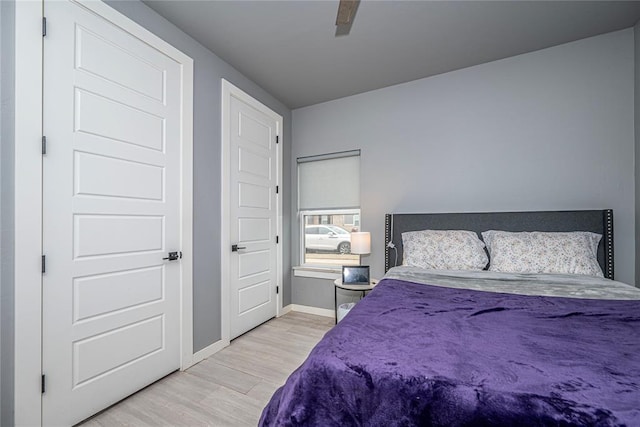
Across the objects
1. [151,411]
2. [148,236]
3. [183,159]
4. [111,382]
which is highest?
[183,159]

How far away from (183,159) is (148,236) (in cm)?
67

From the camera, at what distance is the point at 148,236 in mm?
1953

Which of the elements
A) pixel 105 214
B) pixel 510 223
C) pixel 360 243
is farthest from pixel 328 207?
pixel 105 214

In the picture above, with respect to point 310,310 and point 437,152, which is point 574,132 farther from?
point 310,310

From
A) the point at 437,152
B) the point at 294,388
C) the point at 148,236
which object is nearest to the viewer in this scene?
the point at 294,388

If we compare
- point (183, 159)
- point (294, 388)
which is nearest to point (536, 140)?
point (294, 388)

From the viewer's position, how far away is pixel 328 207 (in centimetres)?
350

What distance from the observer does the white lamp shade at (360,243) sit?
291 centimetres

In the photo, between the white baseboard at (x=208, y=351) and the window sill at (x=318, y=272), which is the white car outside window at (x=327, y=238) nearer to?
the window sill at (x=318, y=272)

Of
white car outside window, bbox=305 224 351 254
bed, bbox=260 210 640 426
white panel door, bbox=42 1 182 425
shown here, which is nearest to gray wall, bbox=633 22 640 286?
bed, bbox=260 210 640 426

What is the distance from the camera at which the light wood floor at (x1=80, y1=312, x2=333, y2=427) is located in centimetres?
163

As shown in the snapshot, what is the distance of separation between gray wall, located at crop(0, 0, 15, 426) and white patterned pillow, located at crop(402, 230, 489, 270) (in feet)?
8.86

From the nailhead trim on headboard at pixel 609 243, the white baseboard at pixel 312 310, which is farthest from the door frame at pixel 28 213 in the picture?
the nailhead trim on headboard at pixel 609 243

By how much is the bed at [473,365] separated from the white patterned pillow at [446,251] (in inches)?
32.1
